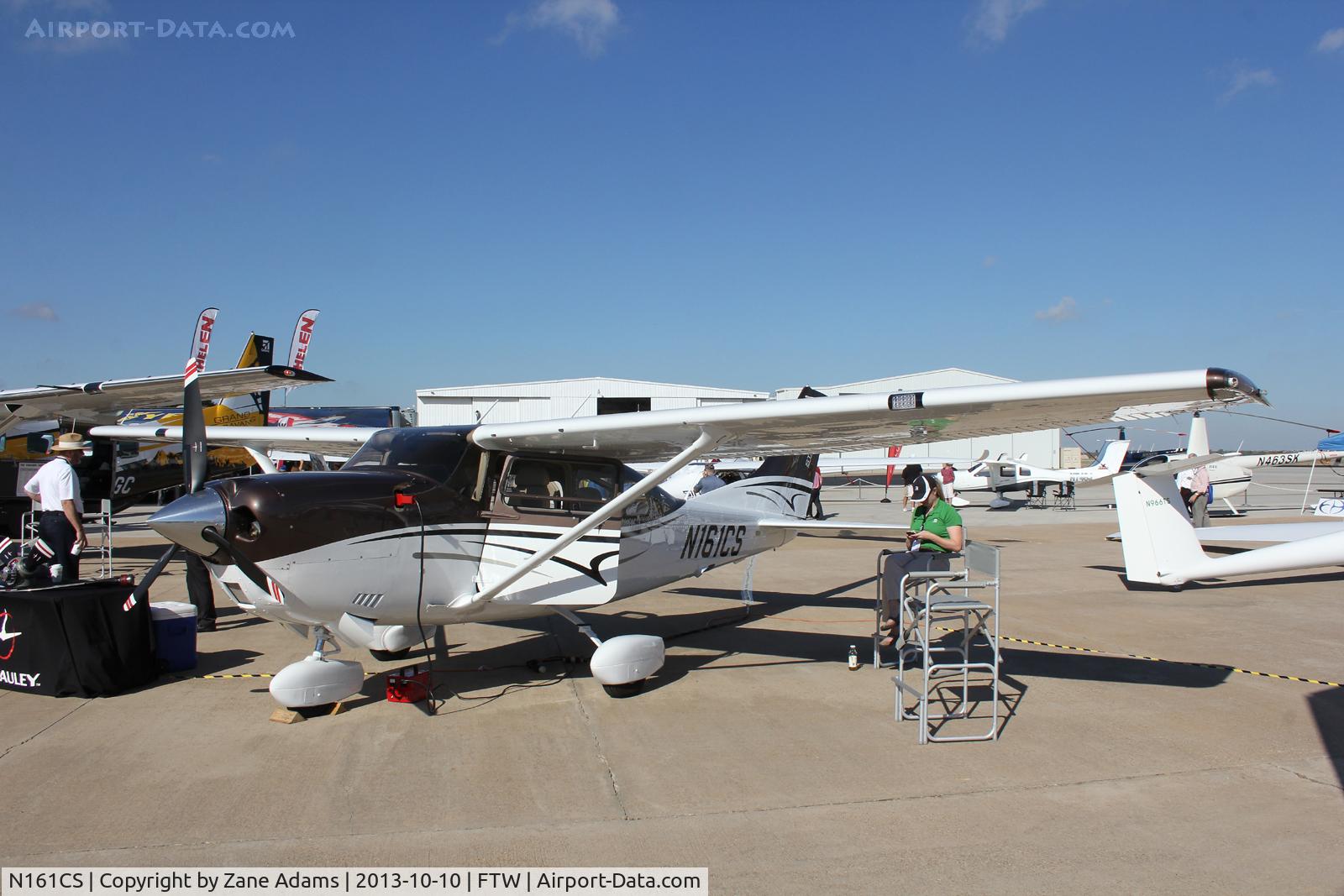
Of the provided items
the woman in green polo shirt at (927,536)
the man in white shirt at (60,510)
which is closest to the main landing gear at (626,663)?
the woman in green polo shirt at (927,536)

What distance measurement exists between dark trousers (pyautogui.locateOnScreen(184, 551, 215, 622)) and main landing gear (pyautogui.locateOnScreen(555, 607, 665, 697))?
454cm

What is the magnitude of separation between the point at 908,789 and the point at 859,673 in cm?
248

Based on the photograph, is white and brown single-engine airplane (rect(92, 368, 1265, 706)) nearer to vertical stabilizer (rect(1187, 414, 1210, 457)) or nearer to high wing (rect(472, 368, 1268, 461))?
high wing (rect(472, 368, 1268, 461))

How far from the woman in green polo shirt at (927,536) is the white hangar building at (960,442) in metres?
36.3

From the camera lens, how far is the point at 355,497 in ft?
17.2

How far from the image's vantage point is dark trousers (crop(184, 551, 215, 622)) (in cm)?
795

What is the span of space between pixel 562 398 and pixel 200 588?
111 feet

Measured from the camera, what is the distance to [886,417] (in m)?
5.38

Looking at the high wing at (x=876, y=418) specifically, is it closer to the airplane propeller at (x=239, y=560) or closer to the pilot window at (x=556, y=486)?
the pilot window at (x=556, y=486)

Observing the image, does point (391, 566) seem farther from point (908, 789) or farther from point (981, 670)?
point (981, 670)

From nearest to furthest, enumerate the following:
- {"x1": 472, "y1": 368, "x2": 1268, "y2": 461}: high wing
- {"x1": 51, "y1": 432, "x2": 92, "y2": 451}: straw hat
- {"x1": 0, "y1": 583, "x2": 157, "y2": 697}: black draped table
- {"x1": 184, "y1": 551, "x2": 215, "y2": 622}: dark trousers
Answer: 1. {"x1": 472, "y1": 368, "x2": 1268, "y2": 461}: high wing
2. {"x1": 0, "y1": 583, "x2": 157, "y2": 697}: black draped table
3. {"x1": 51, "y1": 432, "x2": 92, "y2": 451}: straw hat
4. {"x1": 184, "y1": 551, "x2": 215, "y2": 622}: dark trousers

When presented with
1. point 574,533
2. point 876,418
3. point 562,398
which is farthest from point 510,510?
point 562,398

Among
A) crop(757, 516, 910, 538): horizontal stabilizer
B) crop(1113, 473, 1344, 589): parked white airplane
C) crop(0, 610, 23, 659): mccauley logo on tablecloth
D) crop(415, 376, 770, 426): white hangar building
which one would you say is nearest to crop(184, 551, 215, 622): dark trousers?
crop(0, 610, 23, 659): mccauley logo on tablecloth

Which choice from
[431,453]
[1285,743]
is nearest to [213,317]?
[431,453]
